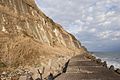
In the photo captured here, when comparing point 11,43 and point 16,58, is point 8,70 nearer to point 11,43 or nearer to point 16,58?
point 16,58

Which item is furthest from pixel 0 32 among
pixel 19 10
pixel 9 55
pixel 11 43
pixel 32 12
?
pixel 32 12

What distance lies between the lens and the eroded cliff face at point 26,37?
40.7 metres

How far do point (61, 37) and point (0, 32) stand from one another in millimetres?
26223

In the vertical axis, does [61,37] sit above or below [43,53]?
above

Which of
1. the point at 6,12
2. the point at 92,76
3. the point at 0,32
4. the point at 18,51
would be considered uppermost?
the point at 6,12

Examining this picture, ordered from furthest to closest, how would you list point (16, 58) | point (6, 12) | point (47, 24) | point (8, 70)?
point (47, 24)
point (6, 12)
point (16, 58)
point (8, 70)

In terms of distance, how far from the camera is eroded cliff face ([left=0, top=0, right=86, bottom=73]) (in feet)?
134

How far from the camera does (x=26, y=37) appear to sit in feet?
159

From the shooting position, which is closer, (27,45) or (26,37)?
(27,45)

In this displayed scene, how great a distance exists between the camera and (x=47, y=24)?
6775cm

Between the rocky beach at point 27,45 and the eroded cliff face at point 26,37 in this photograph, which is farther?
the eroded cliff face at point 26,37

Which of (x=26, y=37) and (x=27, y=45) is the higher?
(x=26, y=37)

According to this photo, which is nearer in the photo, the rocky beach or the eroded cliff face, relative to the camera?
the rocky beach

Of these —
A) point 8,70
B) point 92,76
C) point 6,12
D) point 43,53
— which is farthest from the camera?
point 6,12
